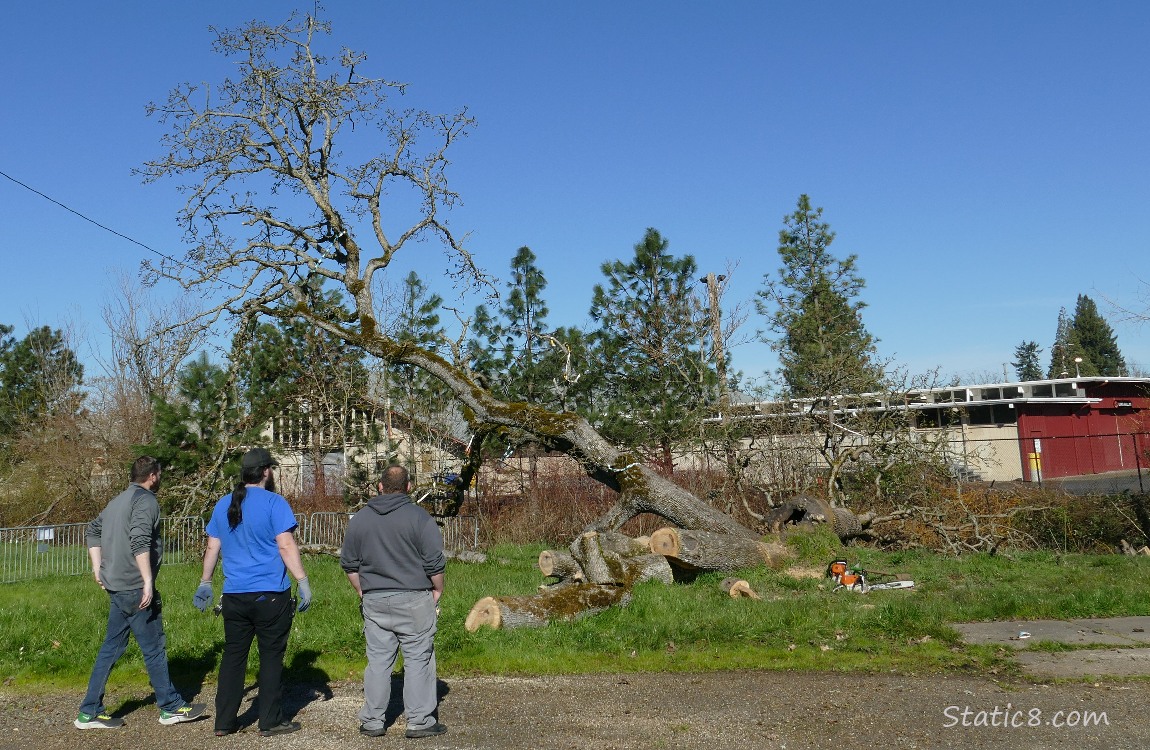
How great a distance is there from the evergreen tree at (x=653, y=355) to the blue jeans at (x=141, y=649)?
12529 millimetres

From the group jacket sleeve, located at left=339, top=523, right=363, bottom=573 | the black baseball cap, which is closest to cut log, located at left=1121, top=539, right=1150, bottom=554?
jacket sleeve, located at left=339, top=523, right=363, bottom=573

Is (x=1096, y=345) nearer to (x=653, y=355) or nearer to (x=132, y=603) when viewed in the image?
(x=653, y=355)

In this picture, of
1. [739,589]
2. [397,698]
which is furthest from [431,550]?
[739,589]

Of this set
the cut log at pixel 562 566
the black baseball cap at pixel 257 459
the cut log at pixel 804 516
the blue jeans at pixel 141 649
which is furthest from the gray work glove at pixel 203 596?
the cut log at pixel 804 516

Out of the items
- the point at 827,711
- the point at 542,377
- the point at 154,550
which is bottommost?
the point at 827,711

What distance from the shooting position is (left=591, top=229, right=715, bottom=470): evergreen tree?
19.5 metres

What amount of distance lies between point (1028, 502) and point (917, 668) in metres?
9.51

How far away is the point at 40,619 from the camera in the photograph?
1004 centimetres

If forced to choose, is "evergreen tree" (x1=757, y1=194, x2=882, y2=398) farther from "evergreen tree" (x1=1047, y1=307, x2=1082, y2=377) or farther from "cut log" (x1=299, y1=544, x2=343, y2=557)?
"evergreen tree" (x1=1047, y1=307, x2=1082, y2=377)

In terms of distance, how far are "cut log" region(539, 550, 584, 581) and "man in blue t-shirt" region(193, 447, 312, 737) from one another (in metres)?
4.93

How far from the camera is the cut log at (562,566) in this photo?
10531 millimetres

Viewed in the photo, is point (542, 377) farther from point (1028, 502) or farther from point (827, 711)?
point (827, 711)

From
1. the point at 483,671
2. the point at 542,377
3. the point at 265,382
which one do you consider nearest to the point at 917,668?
the point at 483,671

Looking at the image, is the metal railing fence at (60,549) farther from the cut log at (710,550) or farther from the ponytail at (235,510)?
the ponytail at (235,510)
